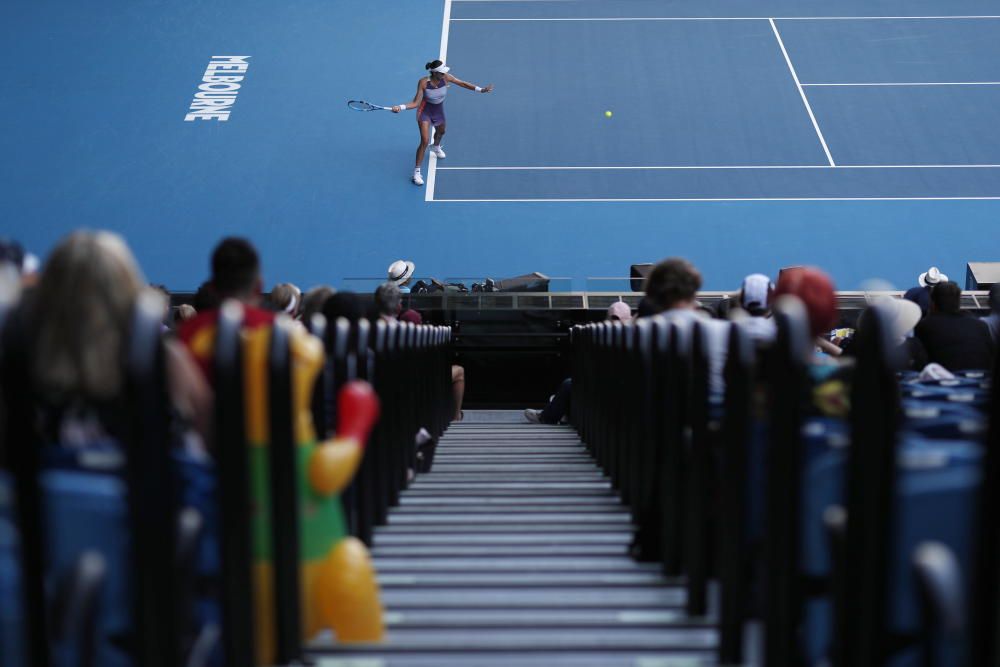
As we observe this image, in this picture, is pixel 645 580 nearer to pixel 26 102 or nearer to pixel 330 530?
pixel 330 530

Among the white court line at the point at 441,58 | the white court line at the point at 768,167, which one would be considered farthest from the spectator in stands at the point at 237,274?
the white court line at the point at 768,167

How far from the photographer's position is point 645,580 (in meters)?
2.80

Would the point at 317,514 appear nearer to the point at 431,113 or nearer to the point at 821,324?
the point at 821,324

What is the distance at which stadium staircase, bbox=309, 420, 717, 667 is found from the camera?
216cm

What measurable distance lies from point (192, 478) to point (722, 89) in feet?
47.5

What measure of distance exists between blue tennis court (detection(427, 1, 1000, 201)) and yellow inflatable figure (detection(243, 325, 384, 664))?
12.0 m

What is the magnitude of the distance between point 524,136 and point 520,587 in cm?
1260

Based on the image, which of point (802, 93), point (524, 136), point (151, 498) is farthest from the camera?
point (802, 93)

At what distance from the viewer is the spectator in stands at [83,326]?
167cm

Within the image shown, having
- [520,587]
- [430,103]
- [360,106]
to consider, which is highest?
[360,106]

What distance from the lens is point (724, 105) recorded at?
15.3 meters

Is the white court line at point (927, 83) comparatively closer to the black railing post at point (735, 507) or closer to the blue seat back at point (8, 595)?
the black railing post at point (735, 507)

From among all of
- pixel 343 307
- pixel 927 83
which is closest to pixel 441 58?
pixel 927 83

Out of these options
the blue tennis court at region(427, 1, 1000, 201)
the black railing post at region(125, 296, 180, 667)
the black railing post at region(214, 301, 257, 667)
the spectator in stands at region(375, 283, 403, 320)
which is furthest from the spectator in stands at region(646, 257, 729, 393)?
the blue tennis court at region(427, 1, 1000, 201)
